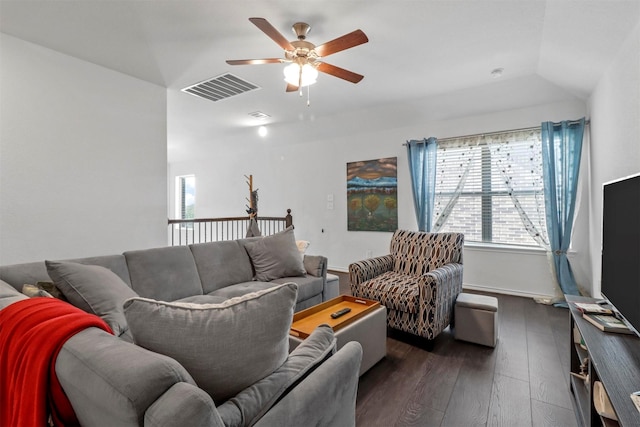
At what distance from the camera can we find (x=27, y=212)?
2.88 metres

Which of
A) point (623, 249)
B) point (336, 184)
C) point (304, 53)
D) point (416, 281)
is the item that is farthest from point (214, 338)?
point (336, 184)

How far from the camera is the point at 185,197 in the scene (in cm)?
855

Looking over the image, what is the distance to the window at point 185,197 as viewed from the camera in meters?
8.42

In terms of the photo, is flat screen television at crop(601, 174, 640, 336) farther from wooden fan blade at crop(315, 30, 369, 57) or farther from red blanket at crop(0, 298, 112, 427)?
red blanket at crop(0, 298, 112, 427)

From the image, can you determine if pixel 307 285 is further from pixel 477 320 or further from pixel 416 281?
pixel 477 320

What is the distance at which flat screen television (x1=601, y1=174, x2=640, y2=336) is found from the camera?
4.43ft

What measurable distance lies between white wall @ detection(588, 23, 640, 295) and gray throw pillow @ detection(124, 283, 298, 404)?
8.34 feet

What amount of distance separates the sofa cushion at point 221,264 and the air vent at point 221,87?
1.98 metres

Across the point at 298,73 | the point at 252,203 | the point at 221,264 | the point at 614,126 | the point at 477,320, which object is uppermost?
the point at 298,73

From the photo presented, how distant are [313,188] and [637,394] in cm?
527

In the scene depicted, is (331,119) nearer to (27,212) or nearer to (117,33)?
(117,33)

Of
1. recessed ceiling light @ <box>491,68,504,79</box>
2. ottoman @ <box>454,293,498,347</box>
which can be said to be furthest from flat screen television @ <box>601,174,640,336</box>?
recessed ceiling light @ <box>491,68,504,79</box>

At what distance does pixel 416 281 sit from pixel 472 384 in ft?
3.27

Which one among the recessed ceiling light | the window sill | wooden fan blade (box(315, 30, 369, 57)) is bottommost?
the window sill
